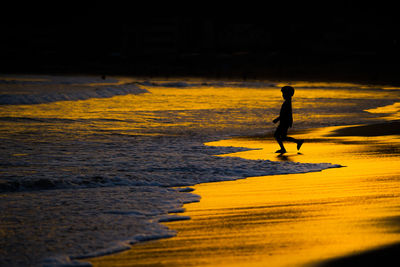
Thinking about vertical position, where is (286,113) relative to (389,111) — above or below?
above

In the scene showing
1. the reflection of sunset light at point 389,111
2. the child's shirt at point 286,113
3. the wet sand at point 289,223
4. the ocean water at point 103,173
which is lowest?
the ocean water at point 103,173

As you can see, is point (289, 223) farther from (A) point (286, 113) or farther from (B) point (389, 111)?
(B) point (389, 111)

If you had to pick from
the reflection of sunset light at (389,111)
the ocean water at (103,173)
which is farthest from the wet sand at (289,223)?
the reflection of sunset light at (389,111)

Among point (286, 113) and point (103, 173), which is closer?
point (103, 173)

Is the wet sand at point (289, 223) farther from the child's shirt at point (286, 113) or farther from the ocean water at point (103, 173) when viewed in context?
the child's shirt at point (286, 113)

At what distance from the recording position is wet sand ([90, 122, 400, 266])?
5047mm

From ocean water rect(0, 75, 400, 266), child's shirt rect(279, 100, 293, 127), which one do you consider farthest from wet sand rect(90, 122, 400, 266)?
child's shirt rect(279, 100, 293, 127)

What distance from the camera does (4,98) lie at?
89.9ft

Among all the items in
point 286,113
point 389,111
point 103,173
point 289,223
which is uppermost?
point 286,113

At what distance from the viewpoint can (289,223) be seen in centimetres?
607

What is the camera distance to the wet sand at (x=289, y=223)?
5.05 meters

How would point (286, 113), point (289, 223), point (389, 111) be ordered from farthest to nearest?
point (389, 111) → point (286, 113) → point (289, 223)

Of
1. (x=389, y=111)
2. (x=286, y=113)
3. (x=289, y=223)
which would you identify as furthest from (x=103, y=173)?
(x=389, y=111)

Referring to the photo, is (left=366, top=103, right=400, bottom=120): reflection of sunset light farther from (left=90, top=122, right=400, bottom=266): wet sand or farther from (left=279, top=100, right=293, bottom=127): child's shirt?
(left=90, top=122, right=400, bottom=266): wet sand
